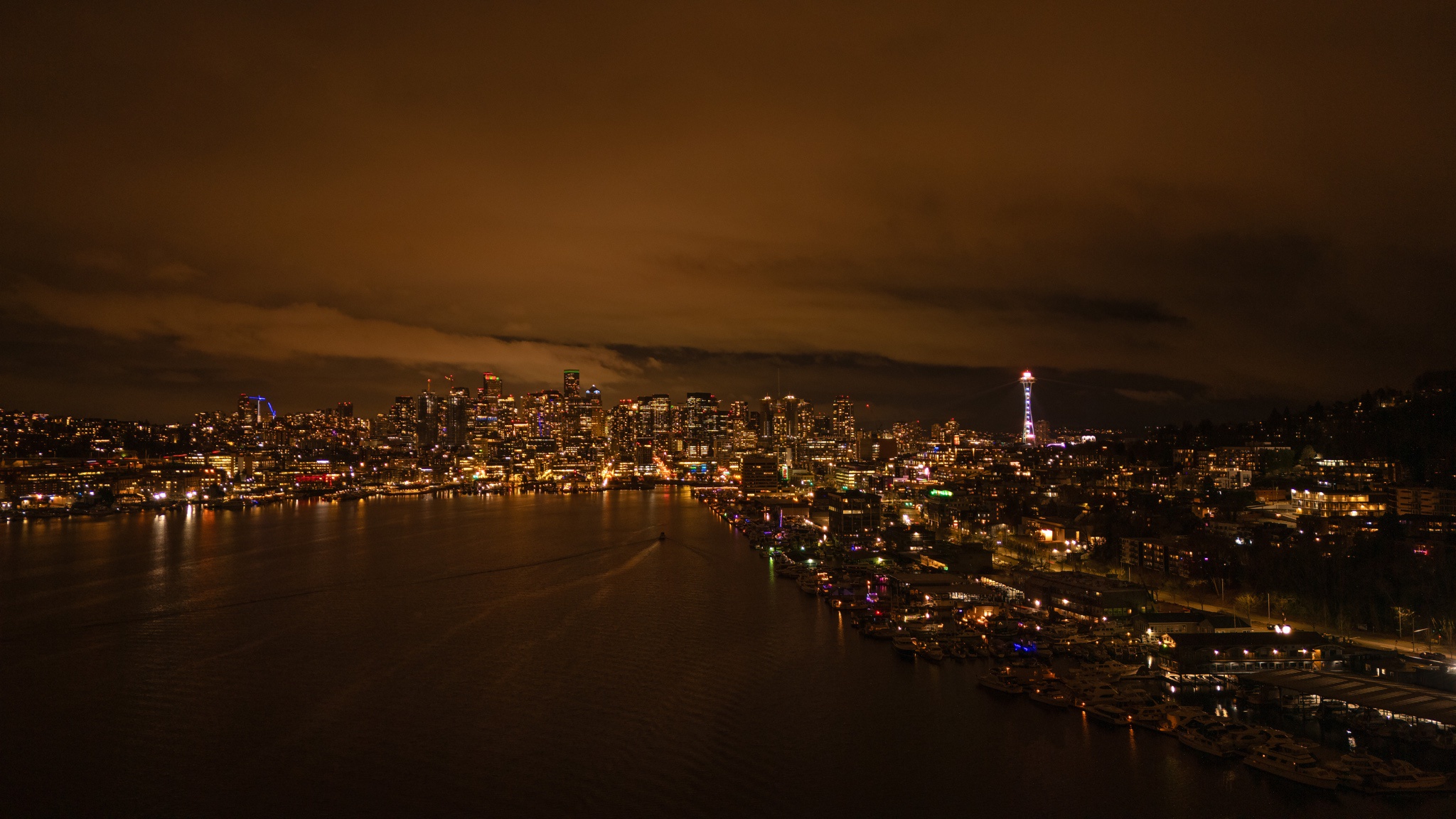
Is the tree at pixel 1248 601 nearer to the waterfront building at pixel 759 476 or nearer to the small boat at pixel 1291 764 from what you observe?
the small boat at pixel 1291 764

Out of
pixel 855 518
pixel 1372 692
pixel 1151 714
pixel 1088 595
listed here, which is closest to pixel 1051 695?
pixel 1151 714

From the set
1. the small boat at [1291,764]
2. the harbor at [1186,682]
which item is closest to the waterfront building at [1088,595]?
the harbor at [1186,682]

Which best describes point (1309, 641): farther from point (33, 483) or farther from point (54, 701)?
point (33, 483)

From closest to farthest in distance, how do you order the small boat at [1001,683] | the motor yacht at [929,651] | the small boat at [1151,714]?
the small boat at [1151,714], the small boat at [1001,683], the motor yacht at [929,651]

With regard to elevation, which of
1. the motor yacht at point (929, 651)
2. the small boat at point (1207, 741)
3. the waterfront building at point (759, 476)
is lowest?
the motor yacht at point (929, 651)

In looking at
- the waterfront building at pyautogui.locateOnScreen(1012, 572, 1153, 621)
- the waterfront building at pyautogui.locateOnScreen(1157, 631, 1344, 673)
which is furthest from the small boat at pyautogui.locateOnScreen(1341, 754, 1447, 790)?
the waterfront building at pyautogui.locateOnScreen(1012, 572, 1153, 621)
